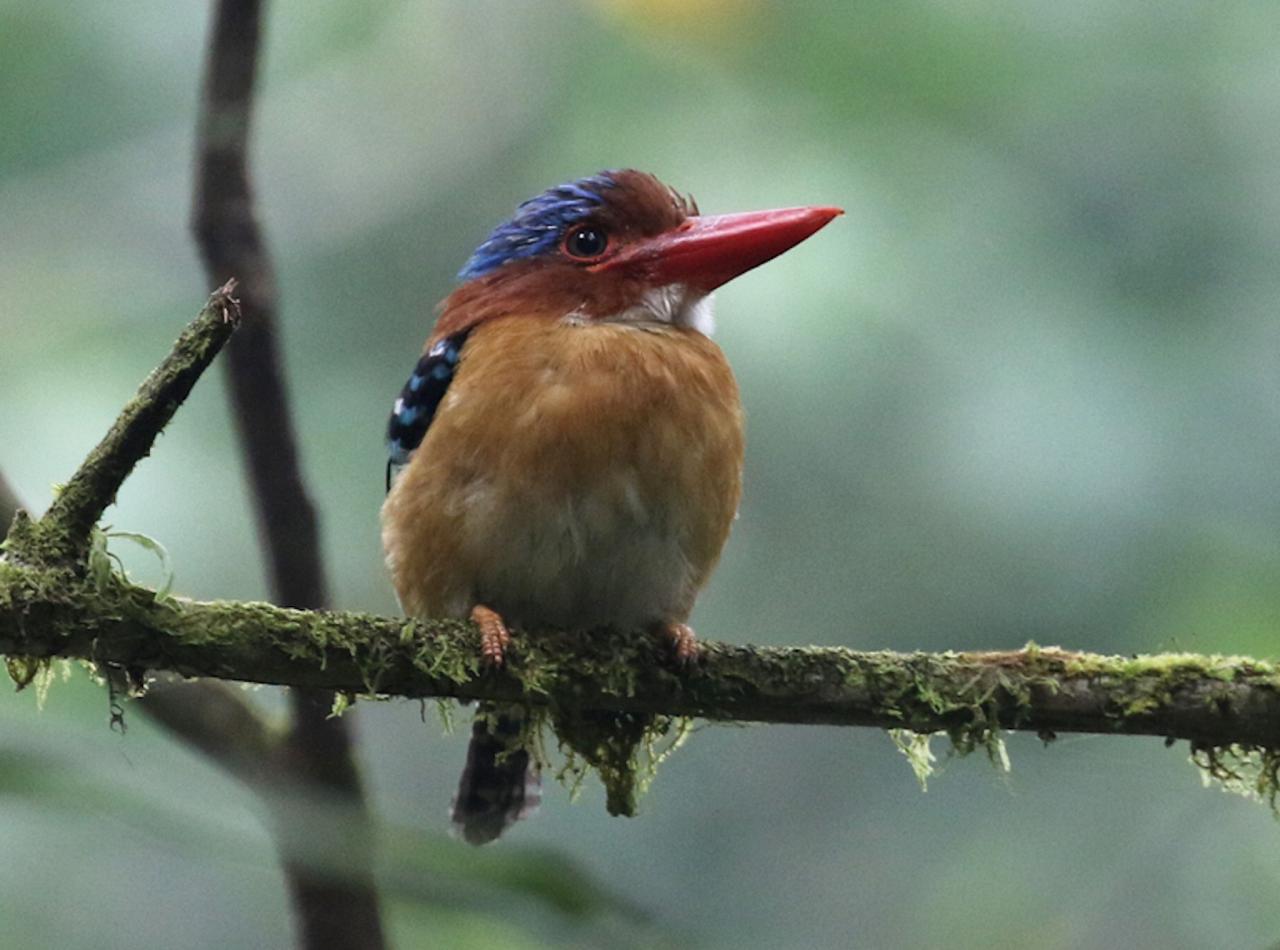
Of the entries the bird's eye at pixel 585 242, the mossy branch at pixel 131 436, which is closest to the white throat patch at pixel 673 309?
the bird's eye at pixel 585 242

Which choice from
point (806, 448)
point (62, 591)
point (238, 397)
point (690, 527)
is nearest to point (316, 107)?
point (806, 448)

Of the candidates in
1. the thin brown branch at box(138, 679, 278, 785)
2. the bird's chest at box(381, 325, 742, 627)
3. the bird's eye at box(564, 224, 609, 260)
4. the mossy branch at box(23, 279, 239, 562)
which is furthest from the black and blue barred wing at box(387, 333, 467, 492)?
the mossy branch at box(23, 279, 239, 562)

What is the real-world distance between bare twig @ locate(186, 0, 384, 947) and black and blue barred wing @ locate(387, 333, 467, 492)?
244mm

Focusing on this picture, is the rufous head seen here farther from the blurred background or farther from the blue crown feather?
the blurred background

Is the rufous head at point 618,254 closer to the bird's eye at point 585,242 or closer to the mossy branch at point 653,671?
the bird's eye at point 585,242

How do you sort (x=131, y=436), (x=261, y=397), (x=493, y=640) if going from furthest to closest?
(x=261, y=397), (x=493, y=640), (x=131, y=436)

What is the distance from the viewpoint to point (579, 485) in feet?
8.54

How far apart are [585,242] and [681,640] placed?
1.02 meters

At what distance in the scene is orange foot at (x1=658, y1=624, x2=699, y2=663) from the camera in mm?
2351

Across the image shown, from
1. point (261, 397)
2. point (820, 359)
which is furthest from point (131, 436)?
point (820, 359)

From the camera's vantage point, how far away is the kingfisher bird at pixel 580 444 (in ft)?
8.56

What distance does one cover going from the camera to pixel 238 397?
2.85 m

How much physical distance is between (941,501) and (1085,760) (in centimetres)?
93

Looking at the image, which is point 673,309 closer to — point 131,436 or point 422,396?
point 422,396
